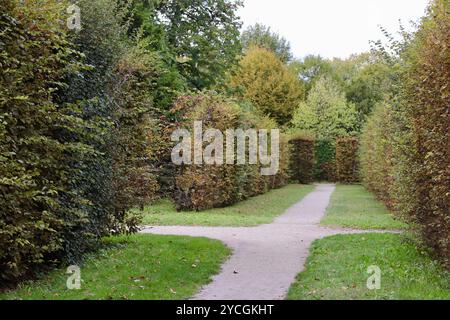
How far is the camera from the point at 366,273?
7773mm

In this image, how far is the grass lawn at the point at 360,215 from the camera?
48.4 ft

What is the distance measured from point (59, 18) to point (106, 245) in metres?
4.42

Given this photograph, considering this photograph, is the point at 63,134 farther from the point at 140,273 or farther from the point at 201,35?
the point at 201,35

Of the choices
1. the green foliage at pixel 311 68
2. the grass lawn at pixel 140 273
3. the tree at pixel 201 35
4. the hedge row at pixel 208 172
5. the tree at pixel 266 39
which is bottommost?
the grass lawn at pixel 140 273

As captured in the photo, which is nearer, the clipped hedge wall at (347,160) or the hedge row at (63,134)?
the hedge row at (63,134)

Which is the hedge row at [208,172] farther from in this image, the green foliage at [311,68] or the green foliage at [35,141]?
the green foliage at [311,68]

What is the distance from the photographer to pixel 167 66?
23562 millimetres

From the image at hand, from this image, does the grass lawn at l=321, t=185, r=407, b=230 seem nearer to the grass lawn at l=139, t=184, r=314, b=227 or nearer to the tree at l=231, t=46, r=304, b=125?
the grass lawn at l=139, t=184, r=314, b=227

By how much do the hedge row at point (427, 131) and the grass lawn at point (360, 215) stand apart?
192cm

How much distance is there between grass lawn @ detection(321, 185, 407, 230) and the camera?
14762 millimetres

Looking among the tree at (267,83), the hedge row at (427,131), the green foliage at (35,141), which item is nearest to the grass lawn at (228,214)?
the hedge row at (427,131)

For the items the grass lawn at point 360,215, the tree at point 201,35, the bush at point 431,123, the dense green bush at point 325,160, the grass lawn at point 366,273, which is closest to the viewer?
the grass lawn at point 366,273

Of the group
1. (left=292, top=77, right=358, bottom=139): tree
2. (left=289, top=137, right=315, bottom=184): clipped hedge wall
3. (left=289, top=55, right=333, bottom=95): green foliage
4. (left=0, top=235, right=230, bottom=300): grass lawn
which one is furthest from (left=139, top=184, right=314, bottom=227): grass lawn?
(left=289, top=55, right=333, bottom=95): green foliage

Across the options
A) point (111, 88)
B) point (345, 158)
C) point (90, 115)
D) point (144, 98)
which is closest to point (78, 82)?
point (90, 115)
